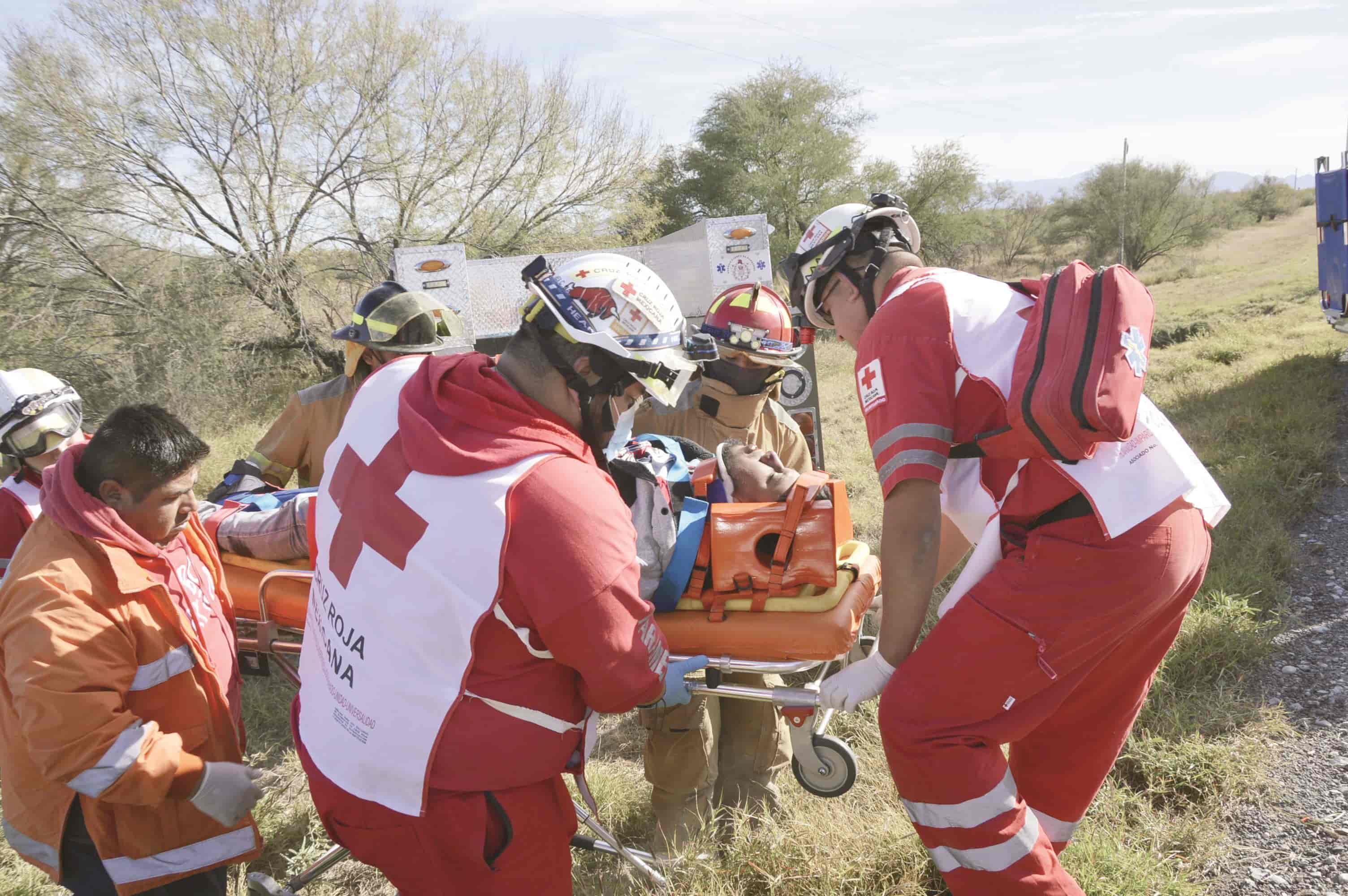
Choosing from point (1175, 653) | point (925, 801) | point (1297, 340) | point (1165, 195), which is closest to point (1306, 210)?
point (1165, 195)

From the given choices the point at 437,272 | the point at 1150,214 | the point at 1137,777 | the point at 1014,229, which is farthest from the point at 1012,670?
the point at 1014,229

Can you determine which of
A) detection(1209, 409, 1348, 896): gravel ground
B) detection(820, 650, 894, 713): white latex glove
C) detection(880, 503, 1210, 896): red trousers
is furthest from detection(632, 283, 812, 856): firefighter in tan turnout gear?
detection(1209, 409, 1348, 896): gravel ground

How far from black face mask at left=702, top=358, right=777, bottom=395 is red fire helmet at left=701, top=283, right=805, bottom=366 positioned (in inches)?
2.4

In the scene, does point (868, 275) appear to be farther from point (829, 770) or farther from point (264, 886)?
point (264, 886)

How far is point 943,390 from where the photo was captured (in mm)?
2066

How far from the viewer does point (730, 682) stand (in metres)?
3.45

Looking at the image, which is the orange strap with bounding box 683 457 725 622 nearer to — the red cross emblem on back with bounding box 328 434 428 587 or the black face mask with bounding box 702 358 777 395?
the red cross emblem on back with bounding box 328 434 428 587

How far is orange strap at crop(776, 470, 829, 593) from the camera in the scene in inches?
103

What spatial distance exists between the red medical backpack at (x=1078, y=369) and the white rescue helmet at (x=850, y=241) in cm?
61

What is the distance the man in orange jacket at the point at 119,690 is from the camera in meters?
2.07

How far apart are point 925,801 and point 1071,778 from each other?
1.91 feet

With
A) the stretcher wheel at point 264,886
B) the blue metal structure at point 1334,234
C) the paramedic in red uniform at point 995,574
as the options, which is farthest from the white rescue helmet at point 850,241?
the blue metal structure at point 1334,234

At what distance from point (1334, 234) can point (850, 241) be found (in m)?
9.01

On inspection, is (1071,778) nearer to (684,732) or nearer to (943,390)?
(943,390)
